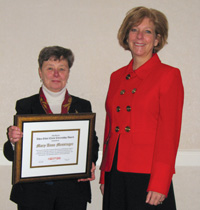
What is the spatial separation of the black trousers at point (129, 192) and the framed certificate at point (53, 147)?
0.19 metres

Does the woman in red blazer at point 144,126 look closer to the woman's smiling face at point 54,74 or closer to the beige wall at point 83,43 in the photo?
the woman's smiling face at point 54,74

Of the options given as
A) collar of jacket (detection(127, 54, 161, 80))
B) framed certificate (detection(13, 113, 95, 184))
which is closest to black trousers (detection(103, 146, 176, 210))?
framed certificate (detection(13, 113, 95, 184))

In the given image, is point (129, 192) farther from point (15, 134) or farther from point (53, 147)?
point (15, 134)

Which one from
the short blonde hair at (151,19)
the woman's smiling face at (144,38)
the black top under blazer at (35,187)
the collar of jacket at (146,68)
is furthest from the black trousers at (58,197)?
the short blonde hair at (151,19)

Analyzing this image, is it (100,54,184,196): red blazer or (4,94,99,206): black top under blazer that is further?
(4,94,99,206): black top under blazer

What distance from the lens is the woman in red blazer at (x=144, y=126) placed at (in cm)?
135

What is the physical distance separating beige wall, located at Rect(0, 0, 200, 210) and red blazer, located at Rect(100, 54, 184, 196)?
2.08 feet

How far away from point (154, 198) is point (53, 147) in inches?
23.2

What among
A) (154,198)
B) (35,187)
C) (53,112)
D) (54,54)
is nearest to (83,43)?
(54,54)

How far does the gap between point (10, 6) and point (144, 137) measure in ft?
4.55

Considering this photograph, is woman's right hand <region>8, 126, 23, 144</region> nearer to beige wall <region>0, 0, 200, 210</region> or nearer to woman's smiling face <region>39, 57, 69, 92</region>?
woman's smiling face <region>39, 57, 69, 92</region>

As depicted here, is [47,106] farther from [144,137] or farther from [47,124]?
[144,137]

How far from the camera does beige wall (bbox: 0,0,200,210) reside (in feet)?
6.68

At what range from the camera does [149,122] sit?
141cm
